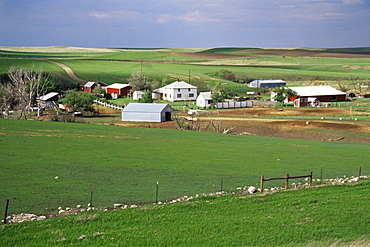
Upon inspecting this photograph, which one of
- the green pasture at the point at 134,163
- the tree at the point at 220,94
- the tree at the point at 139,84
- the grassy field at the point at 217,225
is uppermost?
the tree at the point at 139,84

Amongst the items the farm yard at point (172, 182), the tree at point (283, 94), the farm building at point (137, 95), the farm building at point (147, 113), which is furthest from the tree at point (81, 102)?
the tree at point (283, 94)

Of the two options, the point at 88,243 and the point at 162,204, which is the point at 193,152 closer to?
the point at 162,204

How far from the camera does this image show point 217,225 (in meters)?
18.6

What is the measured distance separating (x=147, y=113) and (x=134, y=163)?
35.1m

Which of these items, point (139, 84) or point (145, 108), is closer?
point (145, 108)

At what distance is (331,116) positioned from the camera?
71.1 meters

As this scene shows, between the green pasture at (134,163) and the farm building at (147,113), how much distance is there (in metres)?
19.0

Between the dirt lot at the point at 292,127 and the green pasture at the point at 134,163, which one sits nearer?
the green pasture at the point at 134,163

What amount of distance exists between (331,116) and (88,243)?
199ft

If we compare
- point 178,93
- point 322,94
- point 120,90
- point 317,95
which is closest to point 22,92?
point 178,93

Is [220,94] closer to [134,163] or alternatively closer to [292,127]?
[292,127]

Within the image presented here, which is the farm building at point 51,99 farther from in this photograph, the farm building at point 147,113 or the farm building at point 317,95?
the farm building at point 317,95

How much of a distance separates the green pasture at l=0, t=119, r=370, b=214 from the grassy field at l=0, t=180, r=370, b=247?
2.23 metres

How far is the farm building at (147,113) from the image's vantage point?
2552 inches
